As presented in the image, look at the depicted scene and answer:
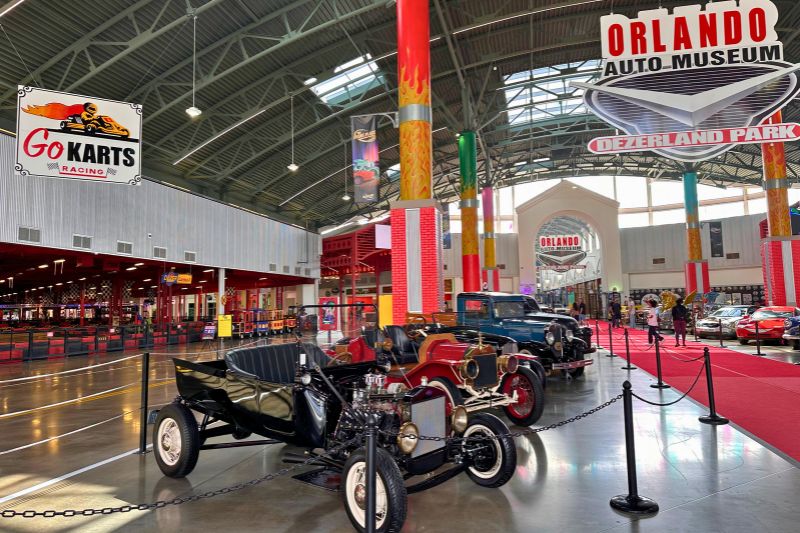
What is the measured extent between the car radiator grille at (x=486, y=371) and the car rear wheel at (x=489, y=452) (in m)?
1.57

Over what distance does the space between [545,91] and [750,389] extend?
1940 cm

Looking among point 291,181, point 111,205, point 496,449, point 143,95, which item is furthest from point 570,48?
point 496,449

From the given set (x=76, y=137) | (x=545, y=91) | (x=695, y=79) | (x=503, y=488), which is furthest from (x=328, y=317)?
(x=545, y=91)

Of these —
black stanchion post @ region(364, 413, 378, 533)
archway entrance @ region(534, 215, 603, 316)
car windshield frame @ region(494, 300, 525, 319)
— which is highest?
archway entrance @ region(534, 215, 603, 316)

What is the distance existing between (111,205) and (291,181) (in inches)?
437

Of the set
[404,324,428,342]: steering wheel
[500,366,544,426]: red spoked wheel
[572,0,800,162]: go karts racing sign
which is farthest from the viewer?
[572,0,800,162]: go karts racing sign

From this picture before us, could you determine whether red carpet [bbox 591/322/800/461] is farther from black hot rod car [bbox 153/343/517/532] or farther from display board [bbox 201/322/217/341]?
display board [bbox 201/322/217/341]

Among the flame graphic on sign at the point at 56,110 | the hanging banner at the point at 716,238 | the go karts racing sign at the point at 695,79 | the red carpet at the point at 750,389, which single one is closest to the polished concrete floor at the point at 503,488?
the red carpet at the point at 750,389

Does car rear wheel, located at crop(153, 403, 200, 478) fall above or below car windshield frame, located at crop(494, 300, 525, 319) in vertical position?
below

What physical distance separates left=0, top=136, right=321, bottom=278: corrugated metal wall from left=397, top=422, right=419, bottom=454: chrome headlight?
15.7 m

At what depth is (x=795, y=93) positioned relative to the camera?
28.9ft

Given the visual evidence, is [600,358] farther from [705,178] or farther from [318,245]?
[705,178]

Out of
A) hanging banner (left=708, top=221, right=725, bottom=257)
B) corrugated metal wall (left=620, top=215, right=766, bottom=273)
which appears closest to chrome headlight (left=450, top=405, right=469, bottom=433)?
corrugated metal wall (left=620, top=215, right=766, bottom=273)

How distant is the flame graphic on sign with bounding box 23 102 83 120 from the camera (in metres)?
8.28
